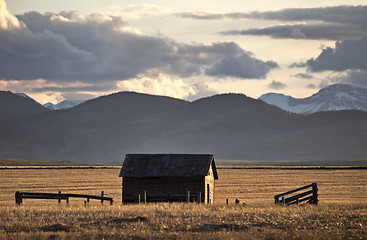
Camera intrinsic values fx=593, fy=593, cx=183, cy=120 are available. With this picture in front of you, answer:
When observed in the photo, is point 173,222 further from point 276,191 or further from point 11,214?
point 276,191

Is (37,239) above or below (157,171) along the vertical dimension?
below

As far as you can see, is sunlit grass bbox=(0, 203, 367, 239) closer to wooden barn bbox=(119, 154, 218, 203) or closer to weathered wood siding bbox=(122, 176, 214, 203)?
wooden barn bbox=(119, 154, 218, 203)

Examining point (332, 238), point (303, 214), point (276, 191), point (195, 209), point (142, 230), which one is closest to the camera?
point (332, 238)

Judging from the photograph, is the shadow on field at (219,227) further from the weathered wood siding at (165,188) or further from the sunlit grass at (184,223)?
the weathered wood siding at (165,188)

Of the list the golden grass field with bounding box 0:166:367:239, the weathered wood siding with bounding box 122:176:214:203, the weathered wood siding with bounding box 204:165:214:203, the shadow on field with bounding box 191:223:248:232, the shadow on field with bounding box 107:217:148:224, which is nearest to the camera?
the golden grass field with bounding box 0:166:367:239

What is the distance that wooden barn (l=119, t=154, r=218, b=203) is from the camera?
4003cm

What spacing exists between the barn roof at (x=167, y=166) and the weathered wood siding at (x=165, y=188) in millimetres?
671

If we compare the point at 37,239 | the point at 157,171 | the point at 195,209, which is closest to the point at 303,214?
the point at 195,209

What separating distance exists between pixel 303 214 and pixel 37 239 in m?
11.6

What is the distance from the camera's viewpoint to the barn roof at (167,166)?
39.9 m

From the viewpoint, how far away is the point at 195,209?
2839 cm

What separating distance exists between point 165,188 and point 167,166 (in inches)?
59.5

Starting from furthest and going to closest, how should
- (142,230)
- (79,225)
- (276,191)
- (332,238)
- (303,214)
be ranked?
(276,191) → (303,214) → (79,225) → (142,230) → (332,238)

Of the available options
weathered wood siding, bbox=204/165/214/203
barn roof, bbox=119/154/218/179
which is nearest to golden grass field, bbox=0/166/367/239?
barn roof, bbox=119/154/218/179
